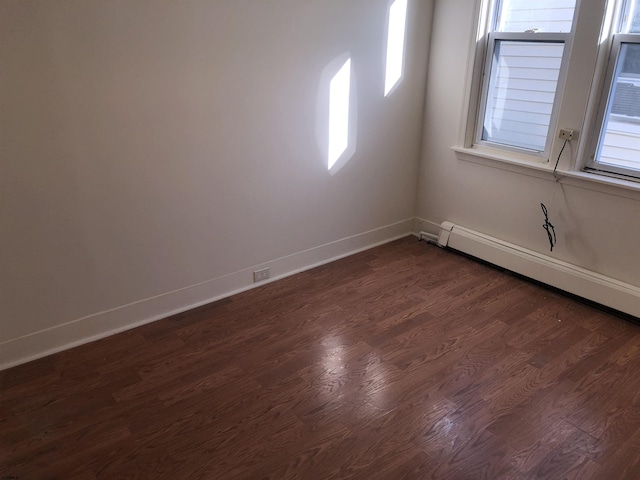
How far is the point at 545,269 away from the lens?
3256mm

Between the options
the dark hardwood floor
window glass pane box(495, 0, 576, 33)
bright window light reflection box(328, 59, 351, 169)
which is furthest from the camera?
bright window light reflection box(328, 59, 351, 169)

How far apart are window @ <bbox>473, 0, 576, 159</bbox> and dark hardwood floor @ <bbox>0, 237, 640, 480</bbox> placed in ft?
3.66

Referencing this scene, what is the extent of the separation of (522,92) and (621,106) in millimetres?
639

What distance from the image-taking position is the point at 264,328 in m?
2.82

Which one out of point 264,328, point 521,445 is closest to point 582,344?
point 521,445

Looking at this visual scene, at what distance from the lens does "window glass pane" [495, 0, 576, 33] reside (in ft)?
9.76

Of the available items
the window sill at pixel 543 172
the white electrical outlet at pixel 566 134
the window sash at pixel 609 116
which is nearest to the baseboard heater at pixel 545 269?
the window sill at pixel 543 172

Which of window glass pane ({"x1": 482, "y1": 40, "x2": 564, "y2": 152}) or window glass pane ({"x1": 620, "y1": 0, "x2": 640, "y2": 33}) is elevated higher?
window glass pane ({"x1": 620, "y1": 0, "x2": 640, "y2": 33})

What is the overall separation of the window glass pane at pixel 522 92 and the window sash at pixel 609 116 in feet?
1.01

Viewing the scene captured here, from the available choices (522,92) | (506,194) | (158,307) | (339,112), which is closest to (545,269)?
(506,194)

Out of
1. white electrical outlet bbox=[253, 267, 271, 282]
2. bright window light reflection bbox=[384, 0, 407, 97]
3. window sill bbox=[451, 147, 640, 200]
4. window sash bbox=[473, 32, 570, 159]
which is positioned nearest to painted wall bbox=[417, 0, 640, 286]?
window sill bbox=[451, 147, 640, 200]

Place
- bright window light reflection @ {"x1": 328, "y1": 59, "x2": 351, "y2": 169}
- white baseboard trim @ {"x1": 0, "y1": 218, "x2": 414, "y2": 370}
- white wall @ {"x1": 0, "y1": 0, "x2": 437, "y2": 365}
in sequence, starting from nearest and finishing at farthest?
white wall @ {"x1": 0, "y1": 0, "x2": 437, "y2": 365}, white baseboard trim @ {"x1": 0, "y1": 218, "x2": 414, "y2": 370}, bright window light reflection @ {"x1": 328, "y1": 59, "x2": 351, "y2": 169}

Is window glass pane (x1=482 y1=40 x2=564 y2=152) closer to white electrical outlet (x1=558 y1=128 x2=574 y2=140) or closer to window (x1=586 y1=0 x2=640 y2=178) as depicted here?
white electrical outlet (x1=558 y1=128 x2=574 y2=140)

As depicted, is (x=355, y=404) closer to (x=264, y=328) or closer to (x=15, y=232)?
(x=264, y=328)
